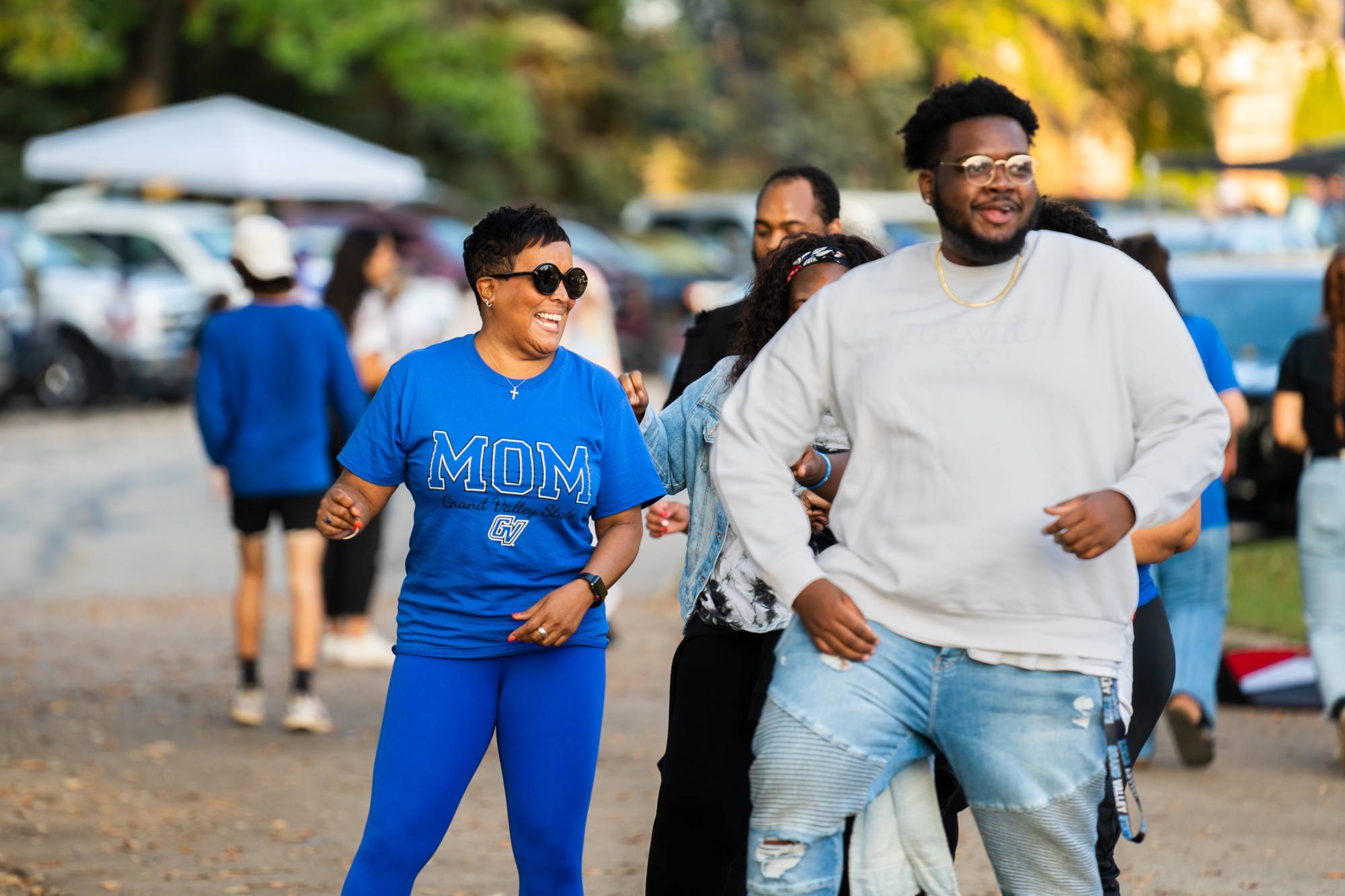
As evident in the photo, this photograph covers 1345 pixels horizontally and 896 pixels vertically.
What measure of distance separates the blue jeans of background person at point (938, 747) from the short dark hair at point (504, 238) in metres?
1.15

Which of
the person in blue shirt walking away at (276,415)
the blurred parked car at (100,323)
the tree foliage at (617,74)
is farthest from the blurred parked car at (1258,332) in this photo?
the tree foliage at (617,74)

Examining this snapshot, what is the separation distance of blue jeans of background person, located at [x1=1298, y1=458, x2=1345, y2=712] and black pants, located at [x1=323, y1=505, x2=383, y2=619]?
14.0ft

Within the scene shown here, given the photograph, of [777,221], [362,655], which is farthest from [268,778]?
[777,221]

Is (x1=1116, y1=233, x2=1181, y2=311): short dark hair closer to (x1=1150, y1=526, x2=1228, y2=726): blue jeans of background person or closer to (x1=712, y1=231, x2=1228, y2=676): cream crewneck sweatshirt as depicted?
(x1=1150, y1=526, x2=1228, y2=726): blue jeans of background person

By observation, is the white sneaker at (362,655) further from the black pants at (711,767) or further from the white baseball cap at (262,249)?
the black pants at (711,767)

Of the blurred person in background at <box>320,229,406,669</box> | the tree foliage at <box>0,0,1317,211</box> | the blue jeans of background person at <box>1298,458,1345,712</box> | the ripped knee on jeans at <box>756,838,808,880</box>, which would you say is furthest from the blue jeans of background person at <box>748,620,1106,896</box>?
the tree foliage at <box>0,0,1317,211</box>

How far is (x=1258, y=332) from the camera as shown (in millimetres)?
12211

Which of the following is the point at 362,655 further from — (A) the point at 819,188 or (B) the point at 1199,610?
(A) the point at 819,188

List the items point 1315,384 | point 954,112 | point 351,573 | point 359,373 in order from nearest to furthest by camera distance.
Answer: point 954,112, point 1315,384, point 359,373, point 351,573

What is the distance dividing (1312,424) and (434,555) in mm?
4223

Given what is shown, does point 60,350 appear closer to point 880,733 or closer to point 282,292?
point 282,292

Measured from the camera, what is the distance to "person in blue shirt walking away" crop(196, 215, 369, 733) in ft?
25.1

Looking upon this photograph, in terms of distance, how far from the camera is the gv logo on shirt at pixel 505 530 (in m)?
4.06

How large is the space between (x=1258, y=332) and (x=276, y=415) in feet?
22.8
